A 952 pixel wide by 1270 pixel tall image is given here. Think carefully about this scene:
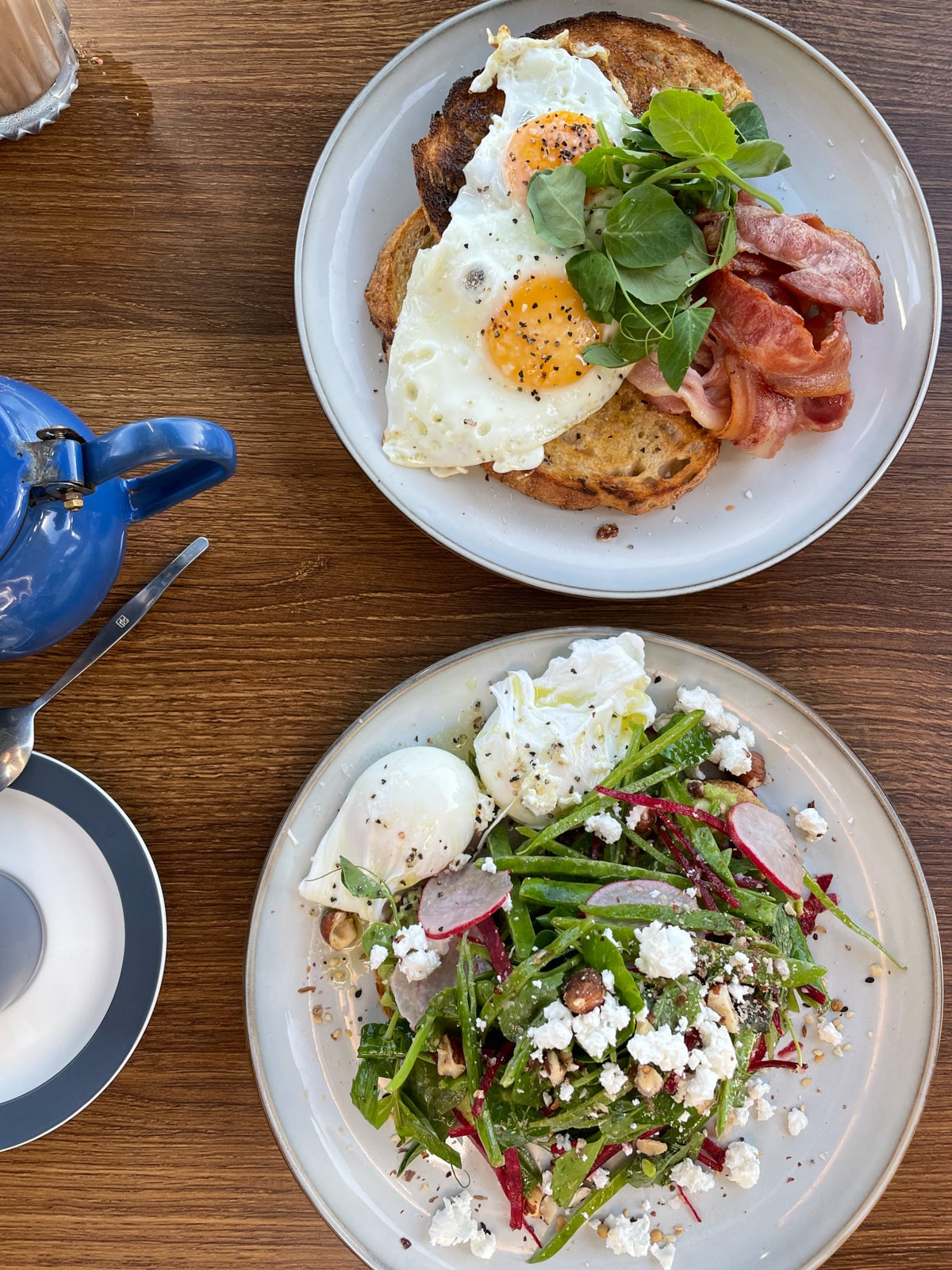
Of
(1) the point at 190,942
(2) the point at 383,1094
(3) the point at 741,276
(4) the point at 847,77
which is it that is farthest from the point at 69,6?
(2) the point at 383,1094

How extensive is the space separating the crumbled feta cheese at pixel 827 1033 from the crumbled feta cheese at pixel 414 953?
2.92 ft

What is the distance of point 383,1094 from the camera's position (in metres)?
1.84

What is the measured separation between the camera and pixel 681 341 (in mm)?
1718

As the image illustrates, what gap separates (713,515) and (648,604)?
0.81ft

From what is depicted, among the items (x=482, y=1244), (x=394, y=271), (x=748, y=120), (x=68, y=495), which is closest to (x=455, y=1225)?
(x=482, y=1244)

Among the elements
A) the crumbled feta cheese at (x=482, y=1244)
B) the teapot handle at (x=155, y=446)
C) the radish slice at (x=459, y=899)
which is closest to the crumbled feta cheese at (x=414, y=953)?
the radish slice at (x=459, y=899)

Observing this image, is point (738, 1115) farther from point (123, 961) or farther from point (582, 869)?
point (123, 961)

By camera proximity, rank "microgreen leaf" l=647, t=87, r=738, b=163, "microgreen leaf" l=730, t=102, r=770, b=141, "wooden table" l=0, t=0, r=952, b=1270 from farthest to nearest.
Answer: "wooden table" l=0, t=0, r=952, b=1270 → "microgreen leaf" l=730, t=102, r=770, b=141 → "microgreen leaf" l=647, t=87, r=738, b=163

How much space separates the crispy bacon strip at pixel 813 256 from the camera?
1829 mm

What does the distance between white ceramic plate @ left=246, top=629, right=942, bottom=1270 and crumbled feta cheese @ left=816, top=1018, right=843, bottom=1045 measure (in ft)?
0.16

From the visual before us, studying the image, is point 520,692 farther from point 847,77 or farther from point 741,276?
point 847,77

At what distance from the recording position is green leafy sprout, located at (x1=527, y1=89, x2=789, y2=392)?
1.66 m

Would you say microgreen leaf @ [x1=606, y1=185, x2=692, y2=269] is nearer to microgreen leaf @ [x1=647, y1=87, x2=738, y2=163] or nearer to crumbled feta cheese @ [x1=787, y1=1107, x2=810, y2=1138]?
microgreen leaf @ [x1=647, y1=87, x2=738, y2=163]

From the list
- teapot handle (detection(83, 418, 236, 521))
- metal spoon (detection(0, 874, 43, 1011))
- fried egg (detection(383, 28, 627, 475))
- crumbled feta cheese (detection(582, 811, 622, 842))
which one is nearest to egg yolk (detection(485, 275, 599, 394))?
fried egg (detection(383, 28, 627, 475))
